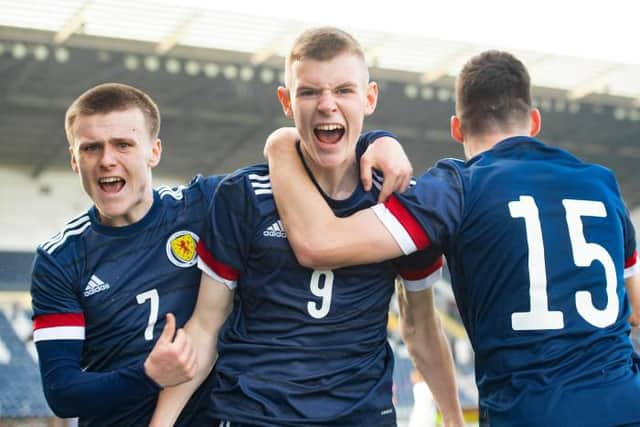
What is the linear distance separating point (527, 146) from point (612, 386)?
80 centimetres

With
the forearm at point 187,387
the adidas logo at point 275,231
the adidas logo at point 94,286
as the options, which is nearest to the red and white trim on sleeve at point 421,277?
Answer: the adidas logo at point 275,231

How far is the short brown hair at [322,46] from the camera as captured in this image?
284 centimetres

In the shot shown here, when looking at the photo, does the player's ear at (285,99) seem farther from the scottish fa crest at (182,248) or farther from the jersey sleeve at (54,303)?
the jersey sleeve at (54,303)

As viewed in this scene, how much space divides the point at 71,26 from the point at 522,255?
16.4 m

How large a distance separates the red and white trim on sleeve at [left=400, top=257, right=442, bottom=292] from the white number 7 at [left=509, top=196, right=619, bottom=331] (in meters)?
0.40

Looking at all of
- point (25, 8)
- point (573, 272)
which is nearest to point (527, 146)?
point (573, 272)

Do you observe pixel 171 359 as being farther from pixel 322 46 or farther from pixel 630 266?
pixel 630 266

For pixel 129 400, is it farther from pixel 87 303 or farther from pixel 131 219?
pixel 131 219

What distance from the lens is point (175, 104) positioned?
→ 21.5 metres

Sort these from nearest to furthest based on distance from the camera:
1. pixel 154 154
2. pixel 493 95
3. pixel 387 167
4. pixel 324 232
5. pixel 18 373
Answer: pixel 324 232 < pixel 387 167 < pixel 493 95 < pixel 154 154 < pixel 18 373

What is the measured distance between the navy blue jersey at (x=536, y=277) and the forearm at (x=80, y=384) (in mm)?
947

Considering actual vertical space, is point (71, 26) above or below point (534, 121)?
above

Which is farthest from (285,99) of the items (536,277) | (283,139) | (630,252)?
(630,252)

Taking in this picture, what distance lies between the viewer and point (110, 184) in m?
3.16
